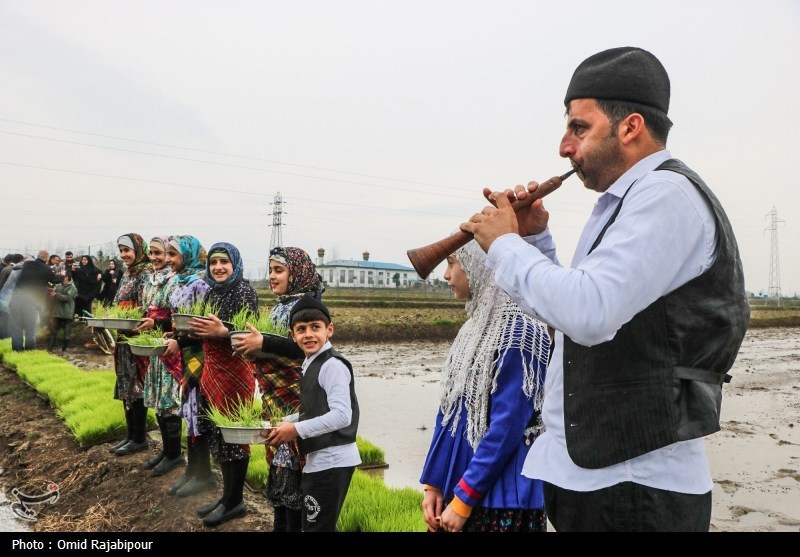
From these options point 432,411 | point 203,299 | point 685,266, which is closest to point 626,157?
point 685,266

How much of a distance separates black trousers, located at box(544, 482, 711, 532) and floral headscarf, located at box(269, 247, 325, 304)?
103 inches

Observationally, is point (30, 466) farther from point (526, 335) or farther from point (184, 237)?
point (526, 335)

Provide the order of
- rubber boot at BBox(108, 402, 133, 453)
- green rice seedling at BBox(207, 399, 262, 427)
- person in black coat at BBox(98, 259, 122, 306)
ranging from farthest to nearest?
person in black coat at BBox(98, 259, 122, 306) → rubber boot at BBox(108, 402, 133, 453) → green rice seedling at BBox(207, 399, 262, 427)

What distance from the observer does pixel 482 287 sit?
2.33m

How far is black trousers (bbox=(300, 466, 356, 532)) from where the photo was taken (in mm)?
3010

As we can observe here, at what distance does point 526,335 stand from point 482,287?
0.93 ft

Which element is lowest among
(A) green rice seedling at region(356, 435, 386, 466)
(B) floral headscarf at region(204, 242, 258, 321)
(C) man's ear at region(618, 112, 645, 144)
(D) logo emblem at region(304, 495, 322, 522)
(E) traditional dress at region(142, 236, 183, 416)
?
(A) green rice seedling at region(356, 435, 386, 466)

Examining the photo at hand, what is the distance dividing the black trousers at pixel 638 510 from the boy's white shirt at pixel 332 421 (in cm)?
173

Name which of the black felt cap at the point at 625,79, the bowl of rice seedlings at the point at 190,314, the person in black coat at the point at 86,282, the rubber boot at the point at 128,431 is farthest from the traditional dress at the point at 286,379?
the person in black coat at the point at 86,282

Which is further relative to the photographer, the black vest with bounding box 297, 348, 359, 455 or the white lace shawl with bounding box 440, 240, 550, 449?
the black vest with bounding box 297, 348, 359, 455

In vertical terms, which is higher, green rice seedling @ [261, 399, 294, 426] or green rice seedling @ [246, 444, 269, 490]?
green rice seedling @ [261, 399, 294, 426]

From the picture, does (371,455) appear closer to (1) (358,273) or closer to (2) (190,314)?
(2) (190,314)

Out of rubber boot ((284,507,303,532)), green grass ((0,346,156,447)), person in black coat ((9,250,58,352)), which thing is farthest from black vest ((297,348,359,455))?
person in black coat ((9,250,58,352))

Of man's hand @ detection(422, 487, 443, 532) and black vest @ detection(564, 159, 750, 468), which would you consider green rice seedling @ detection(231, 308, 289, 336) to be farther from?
black vest @ detection(564, 159, 750, 468)
